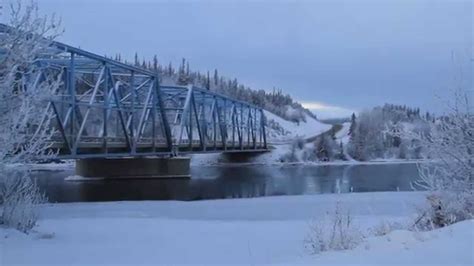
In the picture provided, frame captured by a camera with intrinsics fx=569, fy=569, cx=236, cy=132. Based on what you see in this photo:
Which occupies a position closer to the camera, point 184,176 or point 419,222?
point 419,222

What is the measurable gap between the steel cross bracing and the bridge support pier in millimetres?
1717

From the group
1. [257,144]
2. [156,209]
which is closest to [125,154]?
[156,209]

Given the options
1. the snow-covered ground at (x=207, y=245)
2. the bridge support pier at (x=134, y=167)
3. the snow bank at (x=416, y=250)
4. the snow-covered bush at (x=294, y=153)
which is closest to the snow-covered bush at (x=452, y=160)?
the snow-covered ground at (x=207, y=245)

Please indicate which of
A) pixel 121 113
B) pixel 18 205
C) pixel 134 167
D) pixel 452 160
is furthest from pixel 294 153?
pixel 18 205

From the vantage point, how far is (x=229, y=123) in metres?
85.9

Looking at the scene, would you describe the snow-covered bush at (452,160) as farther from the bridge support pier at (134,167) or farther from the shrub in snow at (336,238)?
the bridge support pier at (134,167)

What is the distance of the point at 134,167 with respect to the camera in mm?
55875

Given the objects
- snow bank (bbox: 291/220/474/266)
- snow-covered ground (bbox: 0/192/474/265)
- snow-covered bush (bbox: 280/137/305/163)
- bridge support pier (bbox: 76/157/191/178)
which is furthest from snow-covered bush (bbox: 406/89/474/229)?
snow-covered bush (bbox: 280/137/305/163)

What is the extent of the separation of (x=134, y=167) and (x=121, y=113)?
43.2ft

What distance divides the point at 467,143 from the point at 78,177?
4559 cm

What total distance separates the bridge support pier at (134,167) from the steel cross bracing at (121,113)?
5.63 ft

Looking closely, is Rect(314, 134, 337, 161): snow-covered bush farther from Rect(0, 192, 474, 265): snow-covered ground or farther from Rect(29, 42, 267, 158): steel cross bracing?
Rect(0, 192, 474, 265): snow-covered ground

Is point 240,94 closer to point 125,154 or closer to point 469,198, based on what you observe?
point 125,154

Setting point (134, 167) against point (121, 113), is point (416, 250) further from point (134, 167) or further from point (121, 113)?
point (134, 167)
